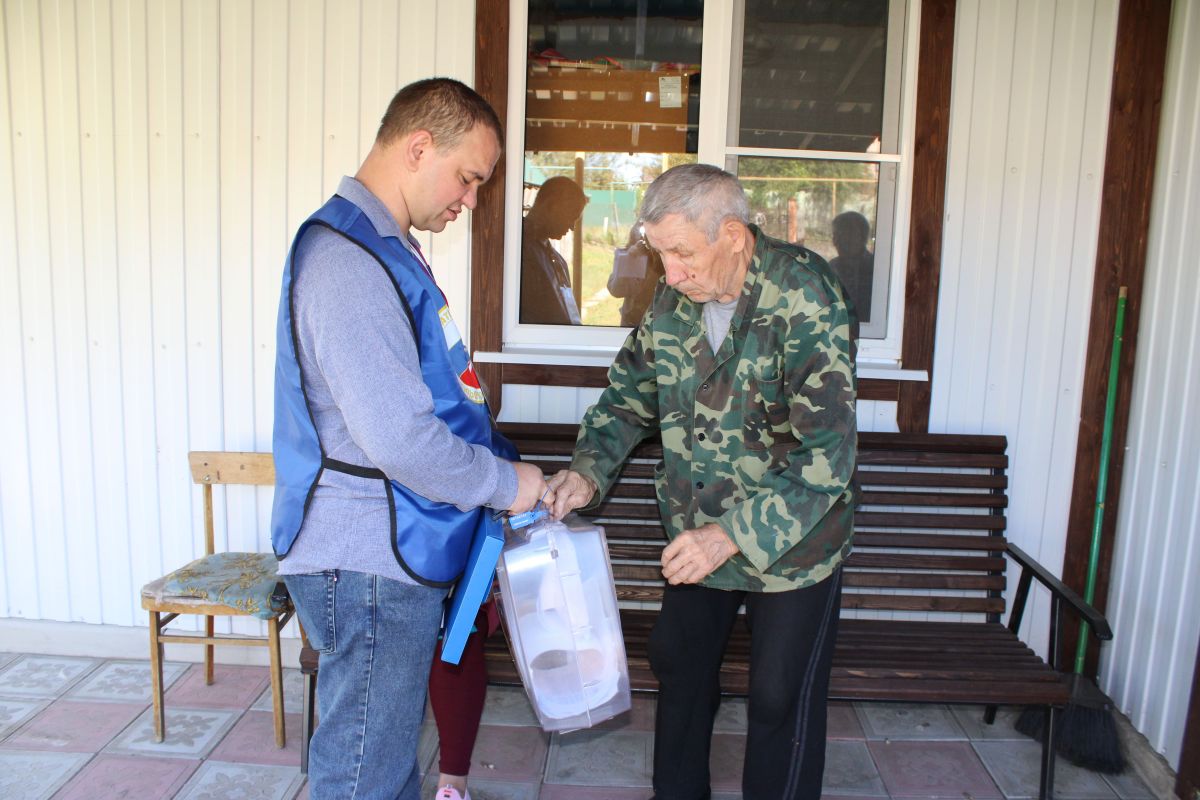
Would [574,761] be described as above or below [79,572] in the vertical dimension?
below

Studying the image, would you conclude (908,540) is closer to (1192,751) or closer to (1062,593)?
(1062,593)

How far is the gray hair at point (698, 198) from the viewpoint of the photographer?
1.89 m

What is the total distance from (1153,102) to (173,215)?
3.51 meters

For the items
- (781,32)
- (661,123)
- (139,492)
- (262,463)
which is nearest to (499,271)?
(661,123)

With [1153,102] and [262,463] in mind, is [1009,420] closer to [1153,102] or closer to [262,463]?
[1153,102]

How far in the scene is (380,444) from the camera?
4.79ft

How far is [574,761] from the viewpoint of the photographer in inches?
108

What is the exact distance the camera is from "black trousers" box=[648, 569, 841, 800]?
2020mm

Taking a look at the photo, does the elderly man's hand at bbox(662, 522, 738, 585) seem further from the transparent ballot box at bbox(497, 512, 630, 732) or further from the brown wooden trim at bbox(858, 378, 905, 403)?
the brown wooden trim at bbox(858, 378, 905, 403)

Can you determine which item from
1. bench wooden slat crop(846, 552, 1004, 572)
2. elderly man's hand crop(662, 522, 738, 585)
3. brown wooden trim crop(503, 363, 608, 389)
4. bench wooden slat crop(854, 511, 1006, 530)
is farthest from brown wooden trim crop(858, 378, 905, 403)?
elderly man's hand crop(662, 522, 738, 585)

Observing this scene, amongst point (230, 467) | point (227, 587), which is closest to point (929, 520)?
point (227, 587)

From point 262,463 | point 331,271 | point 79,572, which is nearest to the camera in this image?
point 331,271

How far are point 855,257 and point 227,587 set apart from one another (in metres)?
2.49

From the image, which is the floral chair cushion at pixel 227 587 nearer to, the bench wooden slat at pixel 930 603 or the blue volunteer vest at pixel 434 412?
the blue volunteer vest at pixel 434 412
